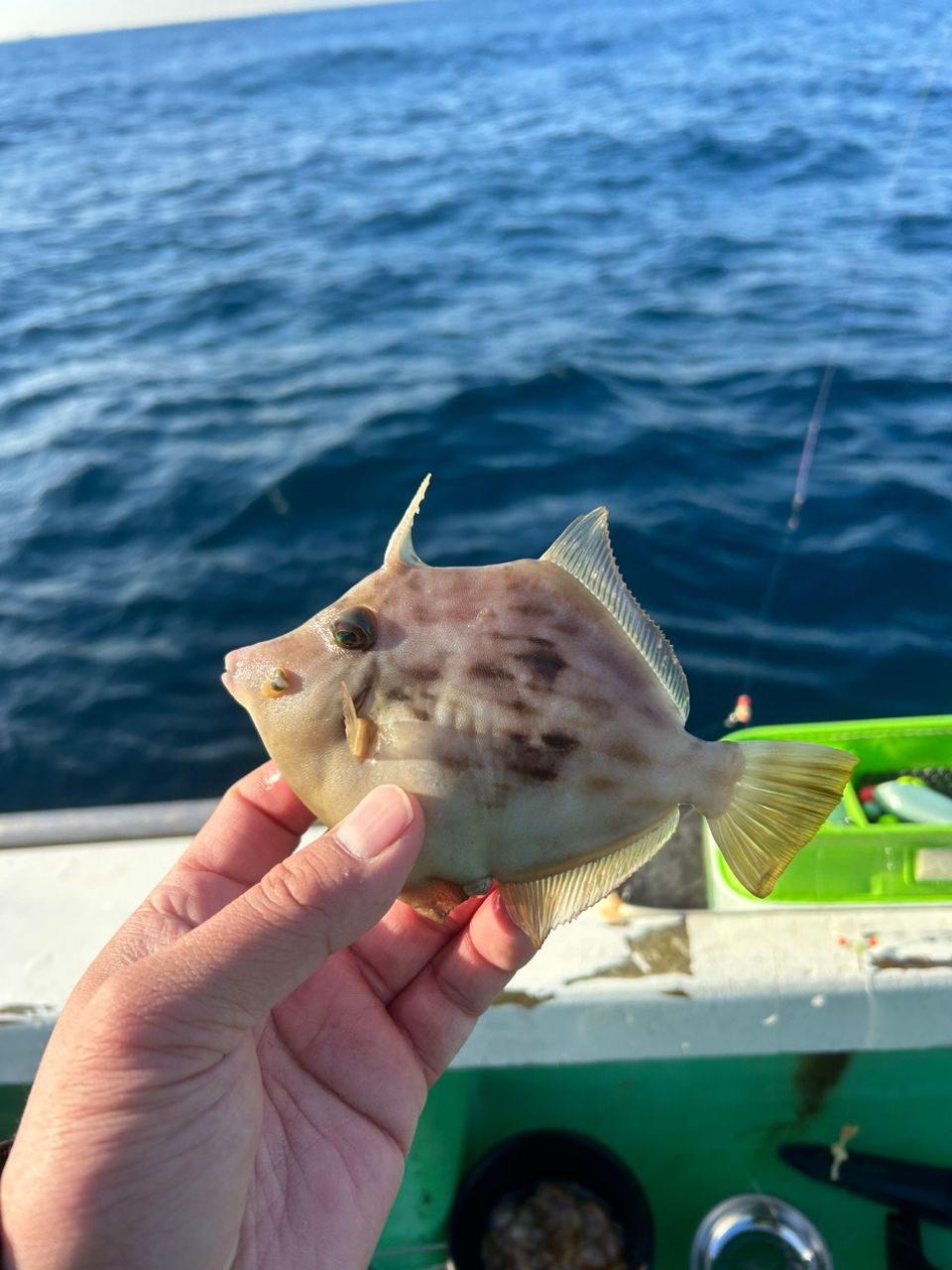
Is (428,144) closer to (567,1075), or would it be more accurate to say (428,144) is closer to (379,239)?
(379,239)

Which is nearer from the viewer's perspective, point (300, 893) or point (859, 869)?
point (300, 893)

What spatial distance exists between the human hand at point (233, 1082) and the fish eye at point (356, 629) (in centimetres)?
32

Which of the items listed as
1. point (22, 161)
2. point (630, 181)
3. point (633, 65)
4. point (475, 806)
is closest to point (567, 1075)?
point (475, 806)

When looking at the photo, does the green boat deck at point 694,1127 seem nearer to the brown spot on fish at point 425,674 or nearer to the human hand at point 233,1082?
the human hand at point 233,1082

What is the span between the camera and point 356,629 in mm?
1987

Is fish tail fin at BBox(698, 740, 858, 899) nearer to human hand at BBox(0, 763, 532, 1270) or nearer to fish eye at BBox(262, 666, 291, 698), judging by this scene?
human hand at BBox(0, 763, 532, 1270)

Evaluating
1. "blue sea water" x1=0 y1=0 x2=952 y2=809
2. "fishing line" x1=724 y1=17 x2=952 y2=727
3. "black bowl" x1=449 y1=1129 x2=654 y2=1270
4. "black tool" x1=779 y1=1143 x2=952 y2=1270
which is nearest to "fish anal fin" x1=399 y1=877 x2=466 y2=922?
"black bowl" x1=449 y1=1129 x2=654 y2=1270

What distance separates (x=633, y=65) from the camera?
3334 cm

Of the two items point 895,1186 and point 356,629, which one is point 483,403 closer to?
point 895,1186

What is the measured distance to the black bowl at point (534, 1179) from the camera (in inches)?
123

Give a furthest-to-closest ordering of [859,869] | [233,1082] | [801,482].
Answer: [801,482] < [859,869] < [233,1082]

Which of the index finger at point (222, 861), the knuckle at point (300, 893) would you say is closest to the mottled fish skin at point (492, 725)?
the knuckle at point (300, 893)

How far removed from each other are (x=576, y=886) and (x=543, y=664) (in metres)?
0.49

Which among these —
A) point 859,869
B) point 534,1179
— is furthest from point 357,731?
point 534,1179
